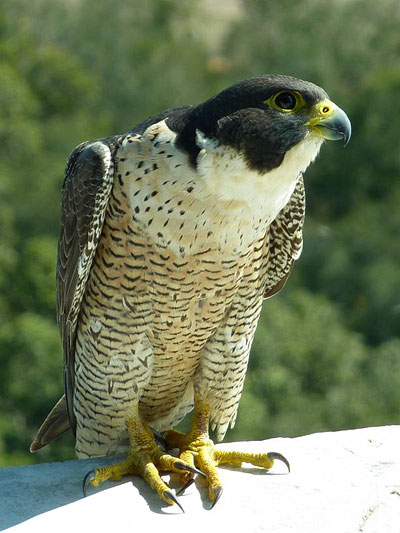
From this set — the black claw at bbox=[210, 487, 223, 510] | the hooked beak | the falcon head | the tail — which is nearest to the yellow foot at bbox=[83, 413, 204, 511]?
the black claw at bbox=[210, 487, 223, 510]

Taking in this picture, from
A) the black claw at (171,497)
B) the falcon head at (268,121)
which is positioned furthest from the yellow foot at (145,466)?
the falcon head at (268,121)

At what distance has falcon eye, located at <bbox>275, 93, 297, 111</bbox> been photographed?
151 inches

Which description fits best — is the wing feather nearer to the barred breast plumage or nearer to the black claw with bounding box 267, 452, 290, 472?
the barred breast plumage

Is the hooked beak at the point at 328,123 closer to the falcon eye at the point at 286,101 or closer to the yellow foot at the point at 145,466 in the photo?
the falcon eye at the point at 286,101

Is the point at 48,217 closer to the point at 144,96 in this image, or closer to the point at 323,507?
the point at 144,96

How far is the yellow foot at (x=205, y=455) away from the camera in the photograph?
4.33 m

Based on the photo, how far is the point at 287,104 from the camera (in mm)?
3830

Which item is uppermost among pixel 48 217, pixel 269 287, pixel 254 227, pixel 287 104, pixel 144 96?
pixel 287 104

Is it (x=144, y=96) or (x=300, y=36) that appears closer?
(x=144, y=96)

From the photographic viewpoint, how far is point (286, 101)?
3.83 metres

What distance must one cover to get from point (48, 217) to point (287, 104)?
20305mm

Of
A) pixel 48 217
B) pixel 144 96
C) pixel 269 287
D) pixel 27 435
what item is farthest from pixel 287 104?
pixel 144 96

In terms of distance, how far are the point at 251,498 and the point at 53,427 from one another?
1.62 m

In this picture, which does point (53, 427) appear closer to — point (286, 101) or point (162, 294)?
point (162, 294)
